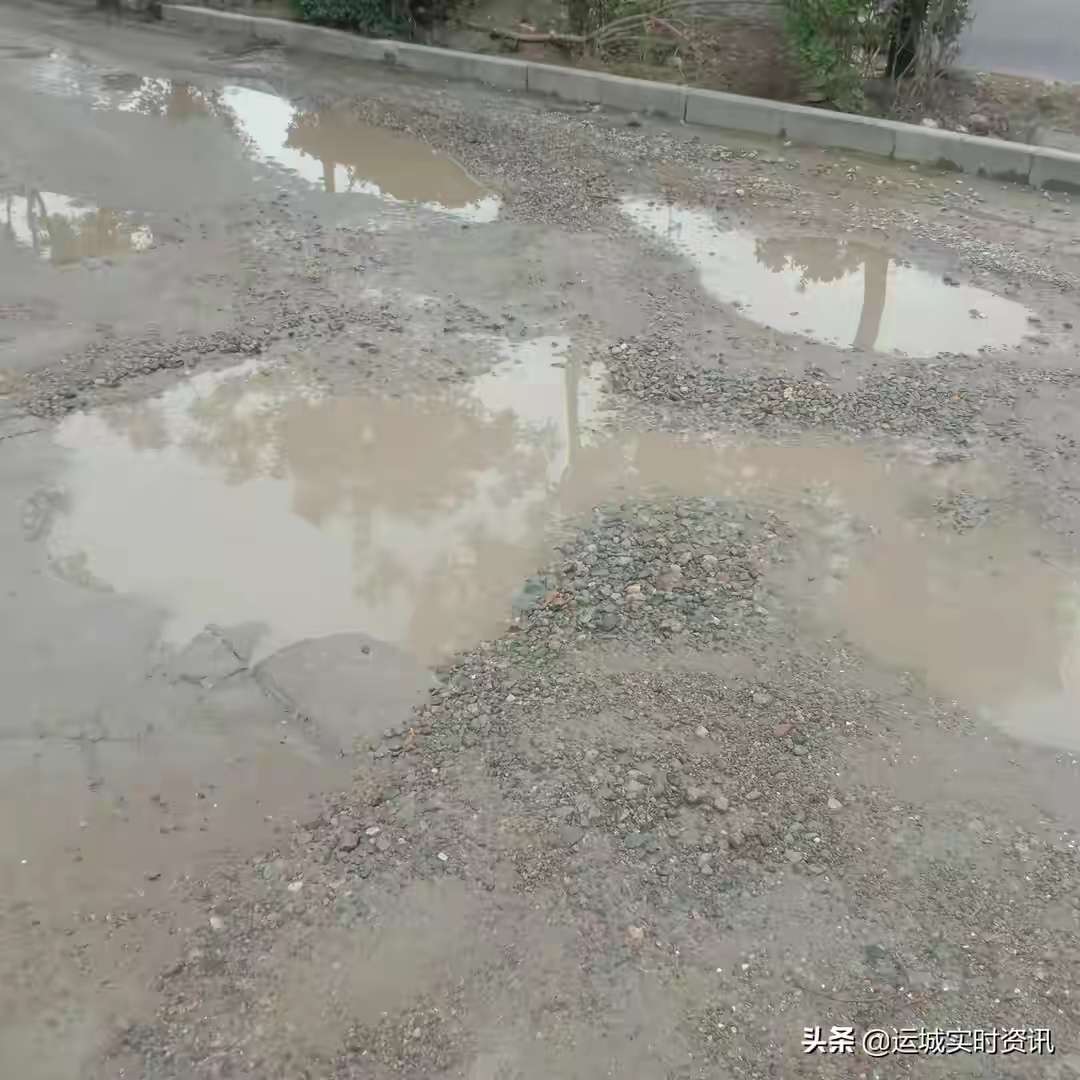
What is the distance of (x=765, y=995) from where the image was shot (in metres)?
3.09

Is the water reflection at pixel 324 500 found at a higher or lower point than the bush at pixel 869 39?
lower

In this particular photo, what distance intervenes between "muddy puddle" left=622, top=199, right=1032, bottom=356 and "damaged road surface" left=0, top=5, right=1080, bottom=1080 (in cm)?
4

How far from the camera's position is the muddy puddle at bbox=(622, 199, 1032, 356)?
6.71m

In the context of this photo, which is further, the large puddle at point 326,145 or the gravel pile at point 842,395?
the large puddle at point 326,145

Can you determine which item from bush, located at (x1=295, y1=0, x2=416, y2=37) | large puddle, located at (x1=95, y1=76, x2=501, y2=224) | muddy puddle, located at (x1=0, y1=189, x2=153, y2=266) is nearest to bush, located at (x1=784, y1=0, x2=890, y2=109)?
large puddle, located at (x1=95, y1=76, x2=501, y2=224)

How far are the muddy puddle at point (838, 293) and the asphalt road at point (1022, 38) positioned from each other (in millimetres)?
4110

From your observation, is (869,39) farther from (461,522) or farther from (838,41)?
(461,522)

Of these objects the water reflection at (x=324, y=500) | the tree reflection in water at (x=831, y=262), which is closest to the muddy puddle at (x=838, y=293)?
the tree reflection in water at (x=831, y=262)

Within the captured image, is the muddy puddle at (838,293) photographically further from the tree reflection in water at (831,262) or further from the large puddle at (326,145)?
the large puddle at (326,145)

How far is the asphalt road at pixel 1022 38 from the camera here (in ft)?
33.8

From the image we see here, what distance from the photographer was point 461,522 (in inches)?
200

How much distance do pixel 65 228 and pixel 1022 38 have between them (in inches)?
356

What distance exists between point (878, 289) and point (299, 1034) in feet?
20.1

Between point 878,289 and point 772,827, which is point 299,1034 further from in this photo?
point 878,289
